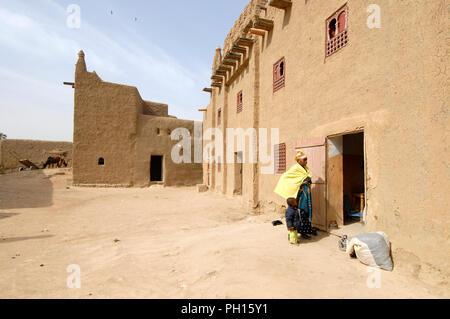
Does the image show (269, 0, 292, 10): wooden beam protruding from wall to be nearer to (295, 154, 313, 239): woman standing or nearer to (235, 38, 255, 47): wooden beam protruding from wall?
(235, 38, 255, 47): wooden beam protruding from wall

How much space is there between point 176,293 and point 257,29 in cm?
773

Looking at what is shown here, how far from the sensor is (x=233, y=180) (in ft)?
37.3

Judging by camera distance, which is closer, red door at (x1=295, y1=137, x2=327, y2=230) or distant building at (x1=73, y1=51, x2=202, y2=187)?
red door at (x1=295, y1=137, x2=327, y2=230)

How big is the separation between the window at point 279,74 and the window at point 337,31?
69.4 inches

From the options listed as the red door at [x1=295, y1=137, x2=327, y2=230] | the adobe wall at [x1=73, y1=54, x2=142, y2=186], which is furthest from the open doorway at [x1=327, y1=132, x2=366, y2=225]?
the adobe wall at [x1=73, y1=54, x2=142, y2=186]

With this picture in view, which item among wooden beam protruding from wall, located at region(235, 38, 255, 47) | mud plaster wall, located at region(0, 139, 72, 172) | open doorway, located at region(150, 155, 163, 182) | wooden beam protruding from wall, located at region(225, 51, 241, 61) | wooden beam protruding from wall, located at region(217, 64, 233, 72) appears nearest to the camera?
wooden beam protruding from wall, located at region(235, 38, 255, 47)

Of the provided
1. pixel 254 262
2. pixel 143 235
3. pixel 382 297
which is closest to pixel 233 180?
pixel 143 235

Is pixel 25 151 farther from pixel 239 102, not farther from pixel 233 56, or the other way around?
pixel 233 56

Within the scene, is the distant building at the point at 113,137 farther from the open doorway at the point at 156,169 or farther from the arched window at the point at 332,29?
the arched window at the point at 332,29

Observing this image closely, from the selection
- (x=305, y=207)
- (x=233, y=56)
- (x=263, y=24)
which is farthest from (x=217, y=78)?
(x=305, y=207)

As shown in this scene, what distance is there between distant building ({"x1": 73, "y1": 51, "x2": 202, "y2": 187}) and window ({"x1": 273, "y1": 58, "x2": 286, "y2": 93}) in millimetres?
12057

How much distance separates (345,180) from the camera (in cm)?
639

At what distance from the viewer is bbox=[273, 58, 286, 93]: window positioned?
691 centimetres
